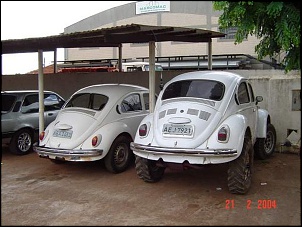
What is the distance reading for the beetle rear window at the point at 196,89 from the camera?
20.4 feet

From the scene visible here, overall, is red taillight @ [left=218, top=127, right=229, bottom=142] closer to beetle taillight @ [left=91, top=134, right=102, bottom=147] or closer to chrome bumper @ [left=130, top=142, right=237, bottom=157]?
chrome bumper @ [left=130, top=142, right=237, bottom=157]

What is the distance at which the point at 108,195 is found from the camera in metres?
5.81

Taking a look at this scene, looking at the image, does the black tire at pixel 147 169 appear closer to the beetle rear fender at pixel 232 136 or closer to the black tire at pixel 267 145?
the beetle rear fender at pixel 232 136

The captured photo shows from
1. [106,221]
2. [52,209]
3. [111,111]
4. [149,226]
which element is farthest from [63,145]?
[149,226]

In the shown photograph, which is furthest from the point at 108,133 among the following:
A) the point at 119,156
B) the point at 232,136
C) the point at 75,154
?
the point at 232,136

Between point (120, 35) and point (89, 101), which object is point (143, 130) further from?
point (120, 35)

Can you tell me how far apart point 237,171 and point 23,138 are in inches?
228

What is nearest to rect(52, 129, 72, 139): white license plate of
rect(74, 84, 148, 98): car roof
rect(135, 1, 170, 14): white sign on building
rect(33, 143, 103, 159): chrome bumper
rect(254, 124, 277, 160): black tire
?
rect(33, 143, 103, 159): chrome bumper

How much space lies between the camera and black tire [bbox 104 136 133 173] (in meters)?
6.99

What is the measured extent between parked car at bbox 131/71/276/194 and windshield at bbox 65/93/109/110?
1.51 metres

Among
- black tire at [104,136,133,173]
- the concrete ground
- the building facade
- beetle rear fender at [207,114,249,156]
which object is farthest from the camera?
the building facade

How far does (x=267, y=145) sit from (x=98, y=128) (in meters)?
3.97

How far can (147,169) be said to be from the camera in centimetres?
623

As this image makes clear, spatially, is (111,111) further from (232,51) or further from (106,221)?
(232,51)
